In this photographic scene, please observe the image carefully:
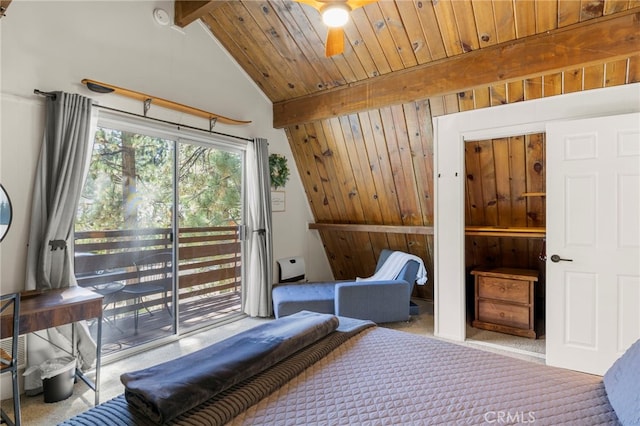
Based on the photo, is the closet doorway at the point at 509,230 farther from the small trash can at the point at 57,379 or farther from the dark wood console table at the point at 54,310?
the small trash can at the point at 57,379

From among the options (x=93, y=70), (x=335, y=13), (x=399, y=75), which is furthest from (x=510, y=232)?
(x=93, y=70)

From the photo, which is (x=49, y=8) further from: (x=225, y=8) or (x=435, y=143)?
(x=435, y=143)

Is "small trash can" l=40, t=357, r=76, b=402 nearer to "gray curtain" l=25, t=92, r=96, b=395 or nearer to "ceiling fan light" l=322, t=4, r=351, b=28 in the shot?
"gray curtain" l=25, t=92, r=96, b=395

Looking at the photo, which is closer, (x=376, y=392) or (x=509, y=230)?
(x=376, y=392)

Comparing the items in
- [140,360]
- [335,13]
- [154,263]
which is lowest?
[140,360]

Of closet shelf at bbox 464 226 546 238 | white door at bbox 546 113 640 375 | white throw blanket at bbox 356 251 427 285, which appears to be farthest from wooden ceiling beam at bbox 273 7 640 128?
white throw blanket at bbox 356 251 427 285

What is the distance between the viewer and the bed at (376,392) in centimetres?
103

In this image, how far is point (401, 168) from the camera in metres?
3.66

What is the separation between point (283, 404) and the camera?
1122 millimetres

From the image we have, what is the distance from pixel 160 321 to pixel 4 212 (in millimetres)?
1527

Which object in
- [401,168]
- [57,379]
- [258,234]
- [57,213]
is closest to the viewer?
[57,379]

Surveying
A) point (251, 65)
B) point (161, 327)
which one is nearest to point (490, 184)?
point (251, 65)

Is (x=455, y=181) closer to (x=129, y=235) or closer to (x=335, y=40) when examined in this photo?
(x=335, y=40)

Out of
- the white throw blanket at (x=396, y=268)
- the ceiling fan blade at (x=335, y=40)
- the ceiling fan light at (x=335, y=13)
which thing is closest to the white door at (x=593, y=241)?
the white throw blanket at (x=396, y=268)
